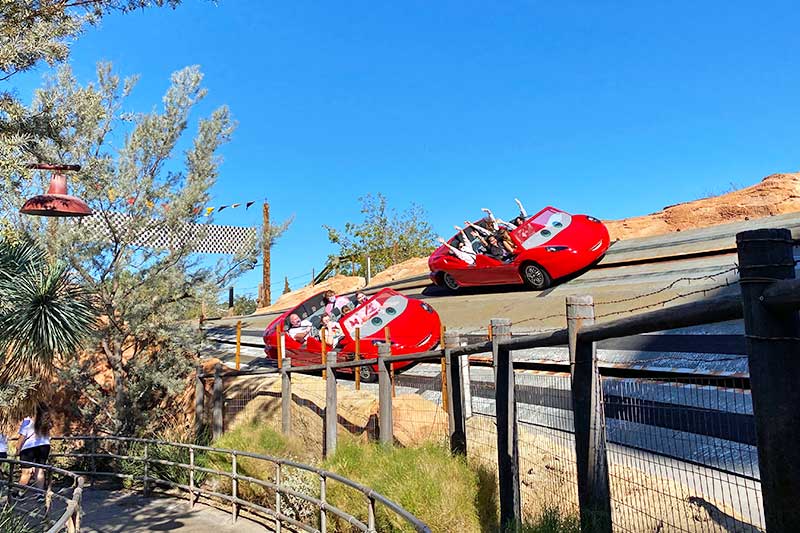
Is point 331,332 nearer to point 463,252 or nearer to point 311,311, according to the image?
point 311,311

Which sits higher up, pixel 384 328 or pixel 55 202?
pixel 55 202

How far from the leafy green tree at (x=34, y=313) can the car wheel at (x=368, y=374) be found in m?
5.25

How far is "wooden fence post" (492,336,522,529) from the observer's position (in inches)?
182

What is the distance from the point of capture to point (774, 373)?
2195mm

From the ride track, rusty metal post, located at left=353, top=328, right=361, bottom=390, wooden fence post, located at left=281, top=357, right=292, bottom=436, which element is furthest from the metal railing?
the ride track

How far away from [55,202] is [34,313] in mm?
5429

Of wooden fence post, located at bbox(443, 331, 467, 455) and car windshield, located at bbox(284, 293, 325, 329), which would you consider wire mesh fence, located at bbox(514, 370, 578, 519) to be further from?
car windshield, located at bbox(284, 293, 325, 329)

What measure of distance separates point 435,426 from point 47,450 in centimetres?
760

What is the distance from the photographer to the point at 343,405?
31.0 ft

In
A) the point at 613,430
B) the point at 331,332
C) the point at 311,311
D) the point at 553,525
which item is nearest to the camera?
the point at 553,525

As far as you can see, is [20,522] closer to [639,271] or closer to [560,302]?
[560,302]

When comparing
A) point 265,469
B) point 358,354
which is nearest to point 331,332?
point 358,354

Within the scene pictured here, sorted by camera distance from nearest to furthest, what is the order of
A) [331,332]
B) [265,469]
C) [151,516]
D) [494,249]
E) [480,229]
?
[265,469]
[151,516]
[331,332]
[494,249]
[480,229]

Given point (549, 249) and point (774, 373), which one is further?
point (549, 249)
